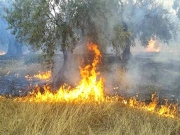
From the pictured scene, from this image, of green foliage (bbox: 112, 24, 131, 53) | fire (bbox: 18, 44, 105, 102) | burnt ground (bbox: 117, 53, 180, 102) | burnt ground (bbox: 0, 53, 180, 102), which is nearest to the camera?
fire (bbox: 18, 44, 105, 102)

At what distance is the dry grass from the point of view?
6512 millimetres

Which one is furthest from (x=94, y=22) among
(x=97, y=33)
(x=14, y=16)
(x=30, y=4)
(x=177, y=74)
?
(x=177, y=74)

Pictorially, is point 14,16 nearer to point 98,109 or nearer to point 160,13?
point 98,109

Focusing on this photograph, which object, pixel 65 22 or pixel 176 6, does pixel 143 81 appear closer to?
pixel 65 22

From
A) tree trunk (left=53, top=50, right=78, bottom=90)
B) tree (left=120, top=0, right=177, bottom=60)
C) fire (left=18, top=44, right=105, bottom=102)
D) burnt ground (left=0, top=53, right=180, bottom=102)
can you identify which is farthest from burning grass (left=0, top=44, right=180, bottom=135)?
tree (left=120, top=0, right=177, bottom=60)

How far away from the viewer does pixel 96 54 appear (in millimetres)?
17250

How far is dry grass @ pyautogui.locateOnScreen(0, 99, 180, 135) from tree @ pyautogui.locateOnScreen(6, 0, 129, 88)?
6528 mm

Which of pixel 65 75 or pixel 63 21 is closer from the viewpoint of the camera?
pixel 63 21

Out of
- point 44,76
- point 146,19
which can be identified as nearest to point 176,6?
point 146,19

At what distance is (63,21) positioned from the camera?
50.8ft

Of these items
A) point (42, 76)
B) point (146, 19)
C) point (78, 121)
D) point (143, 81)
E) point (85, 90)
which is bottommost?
point (143, 81)

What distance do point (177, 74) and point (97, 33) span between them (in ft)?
43.0

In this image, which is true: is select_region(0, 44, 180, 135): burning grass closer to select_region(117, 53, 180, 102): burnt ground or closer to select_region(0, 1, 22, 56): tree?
select_region(117, 53, 180, 102): burnt ground

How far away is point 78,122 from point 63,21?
364 inches
